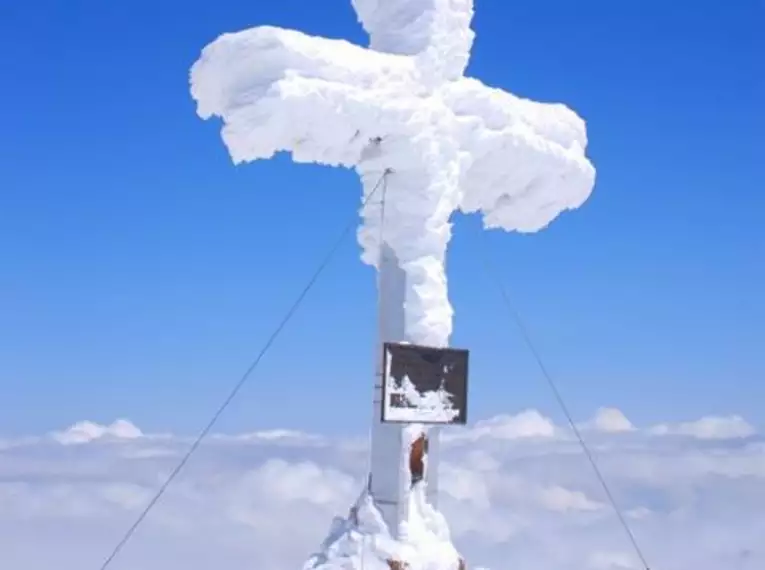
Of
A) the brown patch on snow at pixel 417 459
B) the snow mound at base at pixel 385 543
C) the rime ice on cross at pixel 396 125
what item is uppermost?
the rime ice on cross at pixel 396 125

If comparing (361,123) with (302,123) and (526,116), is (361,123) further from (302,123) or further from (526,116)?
(526,116)

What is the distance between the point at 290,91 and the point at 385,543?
9.43 feet

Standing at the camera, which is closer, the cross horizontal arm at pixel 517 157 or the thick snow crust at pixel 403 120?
the thick snow crust at pixel 403 120

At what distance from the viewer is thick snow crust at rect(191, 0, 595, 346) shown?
23.7 feet

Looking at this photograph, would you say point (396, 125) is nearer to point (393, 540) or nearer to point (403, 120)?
point (403, 120)

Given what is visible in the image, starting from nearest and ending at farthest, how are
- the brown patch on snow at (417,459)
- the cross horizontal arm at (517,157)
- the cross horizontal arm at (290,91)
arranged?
the cross horizontal arm at (290,91), the brown patch on snow at (417,459), the cross horizontal arm at (517,157)

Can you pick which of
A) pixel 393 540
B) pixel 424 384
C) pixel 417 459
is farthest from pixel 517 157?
pixel 393 540

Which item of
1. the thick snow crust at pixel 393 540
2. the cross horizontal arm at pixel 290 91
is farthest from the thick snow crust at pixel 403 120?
the thick snow crust at pixel 393 540

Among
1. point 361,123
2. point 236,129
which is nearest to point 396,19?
point 361,123

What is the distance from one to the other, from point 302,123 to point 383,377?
166 cm

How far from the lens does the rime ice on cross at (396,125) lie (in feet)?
23.8

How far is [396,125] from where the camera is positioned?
25.2 feet

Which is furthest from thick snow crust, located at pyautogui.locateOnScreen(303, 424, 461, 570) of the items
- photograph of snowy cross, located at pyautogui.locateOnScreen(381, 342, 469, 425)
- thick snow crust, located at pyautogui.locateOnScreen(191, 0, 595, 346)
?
thick snow crust, located at pyautogui.locateOnScreen(191, 0, 595, 346)

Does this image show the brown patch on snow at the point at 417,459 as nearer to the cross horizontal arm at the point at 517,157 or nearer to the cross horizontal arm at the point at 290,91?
the cross horizontal arm at the point at 517,157
